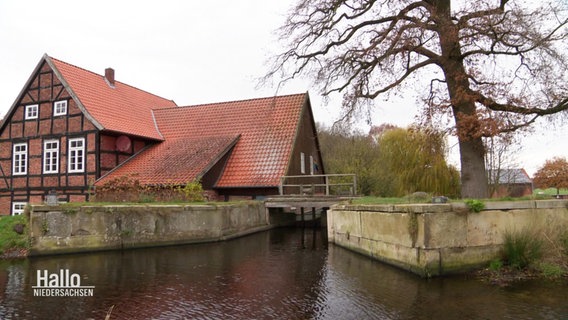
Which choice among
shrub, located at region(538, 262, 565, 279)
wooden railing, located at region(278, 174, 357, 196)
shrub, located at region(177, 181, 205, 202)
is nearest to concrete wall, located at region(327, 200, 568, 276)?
shrub, located at region(538, 262, 565, 279)

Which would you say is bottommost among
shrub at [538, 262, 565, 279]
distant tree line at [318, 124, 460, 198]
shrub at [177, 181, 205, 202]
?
shrub at [538, 262, 565, 279]

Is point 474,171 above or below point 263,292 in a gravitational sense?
above

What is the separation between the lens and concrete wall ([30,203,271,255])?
1269cm

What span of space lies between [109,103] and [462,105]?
1771cm

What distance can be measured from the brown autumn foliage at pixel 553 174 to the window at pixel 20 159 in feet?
117

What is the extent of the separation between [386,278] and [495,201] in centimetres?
298

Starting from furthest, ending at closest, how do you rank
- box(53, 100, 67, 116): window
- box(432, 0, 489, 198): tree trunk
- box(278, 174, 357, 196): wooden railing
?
box(53, 100, 67, 116): window → box(278, 174, 357, 196): wooden railing → box(432, 0, 489, 198): tree trunk

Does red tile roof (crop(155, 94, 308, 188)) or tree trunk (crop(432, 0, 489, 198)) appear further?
red tile roof (crop(155, 94, 308, 188))

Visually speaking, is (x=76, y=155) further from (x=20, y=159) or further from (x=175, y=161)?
(x=175, y=161)

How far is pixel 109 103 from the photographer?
2280 centimetres

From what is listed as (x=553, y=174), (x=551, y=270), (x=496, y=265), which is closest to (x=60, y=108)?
(x=496, y=265)

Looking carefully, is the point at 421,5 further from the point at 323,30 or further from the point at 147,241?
the point at 147,241

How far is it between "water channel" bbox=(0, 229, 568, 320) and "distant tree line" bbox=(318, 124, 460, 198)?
1466 cm

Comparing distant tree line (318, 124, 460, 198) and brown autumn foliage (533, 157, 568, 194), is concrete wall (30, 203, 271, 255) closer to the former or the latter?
distant tree line (318, 124, 460, 198)
